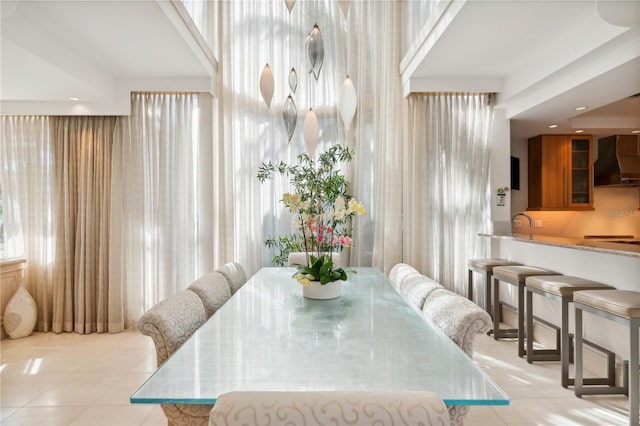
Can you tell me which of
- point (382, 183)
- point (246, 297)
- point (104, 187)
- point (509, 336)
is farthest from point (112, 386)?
point (509, 336)

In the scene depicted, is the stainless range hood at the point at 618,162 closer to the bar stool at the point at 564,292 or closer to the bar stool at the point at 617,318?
the bar stool at the point at 564,292

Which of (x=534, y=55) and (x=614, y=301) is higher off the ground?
(x=534, y=55)

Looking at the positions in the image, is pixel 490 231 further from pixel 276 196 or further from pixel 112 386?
pixel 112 386

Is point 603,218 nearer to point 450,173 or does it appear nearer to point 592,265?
point 450,173

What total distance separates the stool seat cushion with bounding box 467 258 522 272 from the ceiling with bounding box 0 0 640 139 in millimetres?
1589

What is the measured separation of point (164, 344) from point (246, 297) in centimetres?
81

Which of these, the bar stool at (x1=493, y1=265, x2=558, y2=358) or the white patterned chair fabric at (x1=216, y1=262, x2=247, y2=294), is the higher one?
the white patterned chair fabric at (x1=216, y1=262, x2=247, y2=294)

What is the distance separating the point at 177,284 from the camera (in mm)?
4531

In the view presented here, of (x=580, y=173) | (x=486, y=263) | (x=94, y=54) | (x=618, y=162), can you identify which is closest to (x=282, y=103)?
(x=94, y=54)

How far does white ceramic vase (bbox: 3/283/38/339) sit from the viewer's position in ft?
13.8

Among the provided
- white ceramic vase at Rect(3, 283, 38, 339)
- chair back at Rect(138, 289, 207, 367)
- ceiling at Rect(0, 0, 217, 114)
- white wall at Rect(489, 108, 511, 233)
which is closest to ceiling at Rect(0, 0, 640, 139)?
ceiling at Rect(0, 0, 217, 114)

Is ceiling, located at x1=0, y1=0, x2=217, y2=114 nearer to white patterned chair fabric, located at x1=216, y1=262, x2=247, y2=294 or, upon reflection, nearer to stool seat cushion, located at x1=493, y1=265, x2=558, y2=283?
white patterned chair fabric, located at x1=216, y1=262, x2=247, y2=294

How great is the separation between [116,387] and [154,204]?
206 cm

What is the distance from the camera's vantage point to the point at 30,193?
4.49 metres
